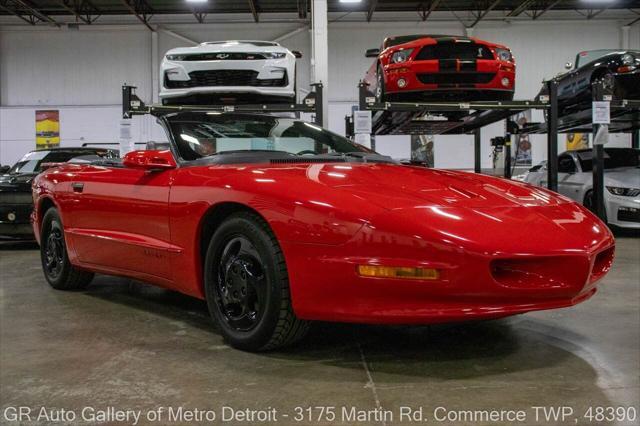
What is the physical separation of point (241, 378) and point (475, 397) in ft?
2.75

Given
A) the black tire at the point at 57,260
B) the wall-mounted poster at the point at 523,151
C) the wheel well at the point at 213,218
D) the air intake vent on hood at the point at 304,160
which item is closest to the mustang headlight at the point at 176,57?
the black tire at the point at 57,260

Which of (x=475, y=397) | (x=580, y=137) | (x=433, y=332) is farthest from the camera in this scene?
(x=580, y=137)

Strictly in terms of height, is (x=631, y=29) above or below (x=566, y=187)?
above

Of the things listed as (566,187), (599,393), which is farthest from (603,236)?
(566,187)

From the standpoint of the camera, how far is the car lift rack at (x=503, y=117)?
6.70 metres

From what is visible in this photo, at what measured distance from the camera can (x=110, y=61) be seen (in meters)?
19.0

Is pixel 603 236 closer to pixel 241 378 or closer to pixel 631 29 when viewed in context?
pixel 241 378

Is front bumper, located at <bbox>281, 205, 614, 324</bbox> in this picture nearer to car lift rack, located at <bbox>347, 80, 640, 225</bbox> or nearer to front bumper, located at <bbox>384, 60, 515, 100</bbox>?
front bumper, located at <bbox>384, 60, 515, 100</bbox>

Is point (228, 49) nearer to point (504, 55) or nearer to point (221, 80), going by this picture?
point (221, 80)

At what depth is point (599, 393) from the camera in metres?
2.02

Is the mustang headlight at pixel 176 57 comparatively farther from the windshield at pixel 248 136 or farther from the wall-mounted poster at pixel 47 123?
the wall-mounted poster at pixel 47 123

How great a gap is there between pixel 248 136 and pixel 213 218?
70 cm

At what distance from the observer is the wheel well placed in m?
2.53

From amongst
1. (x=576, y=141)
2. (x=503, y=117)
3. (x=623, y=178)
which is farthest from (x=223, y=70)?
(x=576, y=141)
